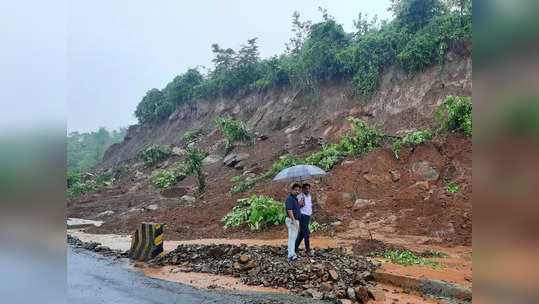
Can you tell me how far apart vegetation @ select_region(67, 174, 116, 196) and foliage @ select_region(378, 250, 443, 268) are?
2374cm

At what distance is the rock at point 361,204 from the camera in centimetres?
1099

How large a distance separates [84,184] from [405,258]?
Answer: 85.6ft

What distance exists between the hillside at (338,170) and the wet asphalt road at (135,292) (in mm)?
4386

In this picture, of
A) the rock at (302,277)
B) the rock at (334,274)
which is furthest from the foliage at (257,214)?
the rock at (334,274)

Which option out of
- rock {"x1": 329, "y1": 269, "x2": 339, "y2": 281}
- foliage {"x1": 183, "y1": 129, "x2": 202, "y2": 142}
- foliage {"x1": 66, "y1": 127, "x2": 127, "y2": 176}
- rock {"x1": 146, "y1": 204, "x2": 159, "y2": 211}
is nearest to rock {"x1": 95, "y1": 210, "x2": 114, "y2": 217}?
rock {"x1": 146, "y1": 204, "x2": 159, "y2": 211}

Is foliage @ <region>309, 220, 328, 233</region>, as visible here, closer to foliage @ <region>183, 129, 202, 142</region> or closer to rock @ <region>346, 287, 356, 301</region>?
rock @ <region>346, 287, 356, 301</region>

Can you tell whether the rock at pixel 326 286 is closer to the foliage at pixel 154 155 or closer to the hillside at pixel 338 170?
the hillside at pixel 338 170

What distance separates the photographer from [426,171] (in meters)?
11.5

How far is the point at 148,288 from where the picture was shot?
5910 mm

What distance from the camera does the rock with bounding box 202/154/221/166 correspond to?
2446cm

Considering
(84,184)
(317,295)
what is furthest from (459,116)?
(84,184)

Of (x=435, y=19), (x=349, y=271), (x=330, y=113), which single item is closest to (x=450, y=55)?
(x=435, y=19)
